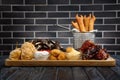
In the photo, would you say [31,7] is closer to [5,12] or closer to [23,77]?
[5,12]

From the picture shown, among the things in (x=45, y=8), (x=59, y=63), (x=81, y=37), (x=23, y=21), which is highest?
(x=45, y=8)

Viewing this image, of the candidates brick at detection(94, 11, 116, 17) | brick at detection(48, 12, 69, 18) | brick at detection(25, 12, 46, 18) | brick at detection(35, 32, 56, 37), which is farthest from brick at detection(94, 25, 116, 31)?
brick at detection(25, 12, 46, 18)

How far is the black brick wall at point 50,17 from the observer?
320 centimetres

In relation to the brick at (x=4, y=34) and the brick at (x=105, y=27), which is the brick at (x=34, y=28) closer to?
the brick at (x=4, y=34)

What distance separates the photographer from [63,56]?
6.42 ft

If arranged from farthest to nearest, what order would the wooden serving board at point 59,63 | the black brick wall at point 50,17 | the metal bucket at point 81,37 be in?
1. the black brick wall at point 50,17
2. the metal bucket at point 81,37
3. the wooden serving board at point 59,63

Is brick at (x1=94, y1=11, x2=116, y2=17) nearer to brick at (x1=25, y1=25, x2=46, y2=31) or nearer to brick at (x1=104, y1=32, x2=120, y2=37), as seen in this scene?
brick at (x1=104, y1=32, x2=120, y2=37)

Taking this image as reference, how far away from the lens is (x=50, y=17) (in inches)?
126

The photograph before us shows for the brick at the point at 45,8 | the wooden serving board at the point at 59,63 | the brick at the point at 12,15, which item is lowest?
the wooden serving board at the point at 59,63

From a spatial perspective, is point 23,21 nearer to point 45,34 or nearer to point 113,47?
point 45,34

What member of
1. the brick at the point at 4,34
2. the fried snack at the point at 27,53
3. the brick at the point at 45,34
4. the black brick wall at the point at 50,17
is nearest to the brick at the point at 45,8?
the black brick wall at the point at 50,17

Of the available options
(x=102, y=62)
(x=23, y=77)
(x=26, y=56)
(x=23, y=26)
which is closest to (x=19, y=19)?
(x=23, y=26)

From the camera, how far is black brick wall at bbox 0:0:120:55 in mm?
3199

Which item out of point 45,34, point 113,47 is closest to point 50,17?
point 45,34
